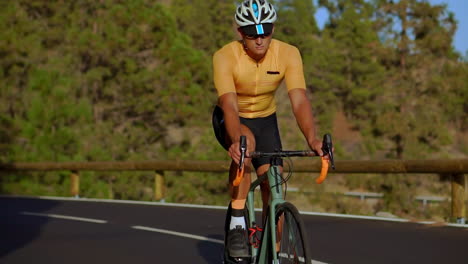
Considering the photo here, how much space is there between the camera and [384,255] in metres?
9.10

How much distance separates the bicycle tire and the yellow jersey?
1097mm

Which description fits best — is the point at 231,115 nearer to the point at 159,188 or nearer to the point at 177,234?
the point at 177,234

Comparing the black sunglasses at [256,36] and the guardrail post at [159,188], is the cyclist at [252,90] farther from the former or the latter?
the guardrail post at [159,188]

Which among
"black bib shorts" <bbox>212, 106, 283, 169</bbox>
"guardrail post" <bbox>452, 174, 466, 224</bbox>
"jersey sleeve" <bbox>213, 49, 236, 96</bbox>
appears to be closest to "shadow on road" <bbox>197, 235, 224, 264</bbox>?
"black bib shorts" <bbox>212, 106, 283, 169</bbox>

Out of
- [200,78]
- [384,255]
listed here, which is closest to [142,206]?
[384,255]

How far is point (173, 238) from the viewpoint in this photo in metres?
11.0

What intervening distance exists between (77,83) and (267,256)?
38292 mm

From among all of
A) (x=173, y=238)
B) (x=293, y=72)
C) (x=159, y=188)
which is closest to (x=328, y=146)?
(x=293, y=72)

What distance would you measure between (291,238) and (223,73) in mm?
1436

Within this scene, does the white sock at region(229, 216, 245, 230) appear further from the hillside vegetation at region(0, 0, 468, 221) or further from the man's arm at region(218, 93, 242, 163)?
the hillside vegetation at region(0, 0, 468, 221)

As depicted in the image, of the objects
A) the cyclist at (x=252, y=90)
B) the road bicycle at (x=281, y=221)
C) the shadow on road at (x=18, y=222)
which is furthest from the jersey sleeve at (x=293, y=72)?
the shadow on road at (x=18, y=222)

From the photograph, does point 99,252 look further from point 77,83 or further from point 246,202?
point 77,83

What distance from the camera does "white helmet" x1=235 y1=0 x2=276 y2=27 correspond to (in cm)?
608

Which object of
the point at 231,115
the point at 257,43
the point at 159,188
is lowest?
the point at 159,188
